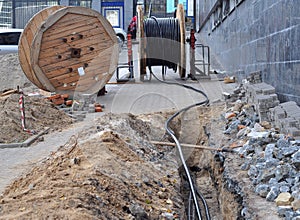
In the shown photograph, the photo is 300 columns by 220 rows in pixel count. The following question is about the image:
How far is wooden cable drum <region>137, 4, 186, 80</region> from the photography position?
1382cm

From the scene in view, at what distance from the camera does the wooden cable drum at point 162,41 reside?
1382cm

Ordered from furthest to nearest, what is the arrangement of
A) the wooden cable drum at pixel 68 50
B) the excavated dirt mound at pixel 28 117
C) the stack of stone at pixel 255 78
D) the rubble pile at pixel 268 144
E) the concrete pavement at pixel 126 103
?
1. the wooden cable drum at pixel 68 50
2. the stack of stone at pixel 255 78
3. the excavated dirt mound at pixel 28 117
4. the concrete pavement at pixel 126 103
5. the rubble pile at pixel 268 144

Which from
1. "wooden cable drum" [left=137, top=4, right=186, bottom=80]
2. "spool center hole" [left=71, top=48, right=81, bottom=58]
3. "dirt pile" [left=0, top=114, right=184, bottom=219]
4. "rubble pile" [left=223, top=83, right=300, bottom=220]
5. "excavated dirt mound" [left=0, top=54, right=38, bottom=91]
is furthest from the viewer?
"excavated dirt mound" [left=0, top=54, right=38, bottom=91]

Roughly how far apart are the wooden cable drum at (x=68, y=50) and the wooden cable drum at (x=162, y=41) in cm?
281

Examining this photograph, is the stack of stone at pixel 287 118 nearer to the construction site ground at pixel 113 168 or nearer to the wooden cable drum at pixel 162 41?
the construction site ground at pixel 113 168

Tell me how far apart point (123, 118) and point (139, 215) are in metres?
3.56

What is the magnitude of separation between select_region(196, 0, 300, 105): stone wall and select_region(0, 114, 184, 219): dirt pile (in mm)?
2219

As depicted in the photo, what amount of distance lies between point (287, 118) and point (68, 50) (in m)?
5.97

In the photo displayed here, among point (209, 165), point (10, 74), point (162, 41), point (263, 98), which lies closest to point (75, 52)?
point (162, 41)

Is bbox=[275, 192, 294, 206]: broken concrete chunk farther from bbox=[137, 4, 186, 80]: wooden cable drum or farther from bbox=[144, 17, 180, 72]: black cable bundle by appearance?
bbox=[144, 17, 180, 72]: black cable bundle

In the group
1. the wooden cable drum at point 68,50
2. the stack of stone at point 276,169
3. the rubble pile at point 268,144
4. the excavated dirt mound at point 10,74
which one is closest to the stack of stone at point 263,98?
the rubble pile at point 268,144

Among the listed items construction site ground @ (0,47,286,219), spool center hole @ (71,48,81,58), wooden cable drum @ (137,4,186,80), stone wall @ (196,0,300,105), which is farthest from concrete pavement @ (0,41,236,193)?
spool center hole @ (71,48,81,58)

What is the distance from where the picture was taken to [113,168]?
529cm

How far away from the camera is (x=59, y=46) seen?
415 inches
